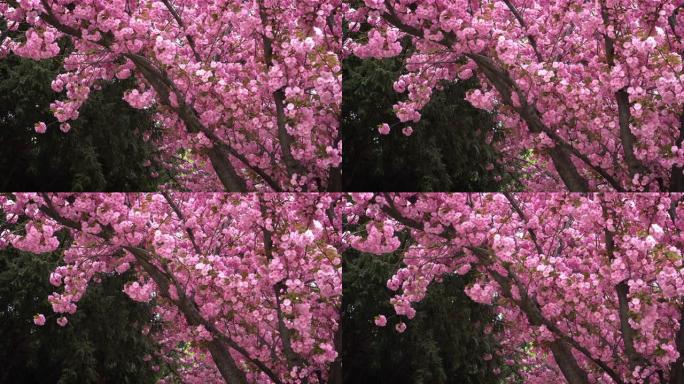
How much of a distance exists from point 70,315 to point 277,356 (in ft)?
3.14

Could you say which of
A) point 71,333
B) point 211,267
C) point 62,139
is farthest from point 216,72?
point 71,333

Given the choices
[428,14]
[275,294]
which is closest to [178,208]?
[275,294]

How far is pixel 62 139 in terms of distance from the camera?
4.49 m

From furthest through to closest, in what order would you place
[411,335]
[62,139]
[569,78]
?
[411,335], [569,78], [62,139]

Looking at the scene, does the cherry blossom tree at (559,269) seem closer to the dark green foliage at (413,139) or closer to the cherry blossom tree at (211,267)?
the dark green foliage at (413,139)

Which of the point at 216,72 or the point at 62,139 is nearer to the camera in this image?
the point at 62,139

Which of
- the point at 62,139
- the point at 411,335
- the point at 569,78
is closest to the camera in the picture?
the point at 62,139

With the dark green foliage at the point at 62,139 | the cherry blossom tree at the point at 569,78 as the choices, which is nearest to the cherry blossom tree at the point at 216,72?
the dark green foliage at the point at 62,139

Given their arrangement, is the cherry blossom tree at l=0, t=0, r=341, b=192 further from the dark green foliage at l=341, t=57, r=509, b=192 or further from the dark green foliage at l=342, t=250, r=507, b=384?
the dark green foliage at l=342, t=250, r=507, b=384

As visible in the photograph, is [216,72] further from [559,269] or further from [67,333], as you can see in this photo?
[559,269]

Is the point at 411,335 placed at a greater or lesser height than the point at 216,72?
lesser

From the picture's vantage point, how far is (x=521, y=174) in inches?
182

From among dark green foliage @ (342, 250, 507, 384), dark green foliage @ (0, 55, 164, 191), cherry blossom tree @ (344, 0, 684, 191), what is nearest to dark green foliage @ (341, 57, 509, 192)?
cherry blossom tree @ (344, 0, 684, 191)

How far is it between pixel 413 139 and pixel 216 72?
37.4 inches
